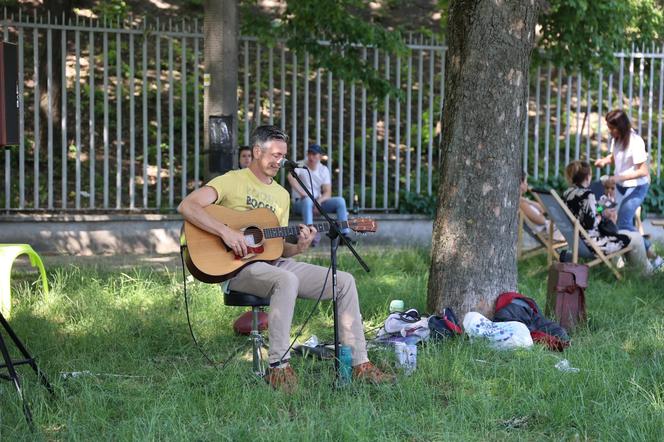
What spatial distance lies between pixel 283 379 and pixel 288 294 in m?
0.48

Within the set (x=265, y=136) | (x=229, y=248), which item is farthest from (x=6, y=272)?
(x=265, y=136)

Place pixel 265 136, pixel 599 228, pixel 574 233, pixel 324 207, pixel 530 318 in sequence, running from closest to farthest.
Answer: pixel 265 136, pixel 530 318, pixel 574 233, pixel 599 228, pixel 324 207

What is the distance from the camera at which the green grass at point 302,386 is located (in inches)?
183

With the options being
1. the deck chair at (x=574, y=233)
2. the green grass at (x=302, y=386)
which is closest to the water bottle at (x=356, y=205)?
the deck chair at (x=574, y=233)

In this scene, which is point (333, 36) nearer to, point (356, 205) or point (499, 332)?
point (356, 205)

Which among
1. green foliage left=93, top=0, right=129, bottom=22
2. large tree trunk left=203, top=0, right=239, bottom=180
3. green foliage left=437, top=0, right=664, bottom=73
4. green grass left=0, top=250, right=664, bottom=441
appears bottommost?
green grass left=0, top=250, right=664, bottom=441

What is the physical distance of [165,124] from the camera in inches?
559

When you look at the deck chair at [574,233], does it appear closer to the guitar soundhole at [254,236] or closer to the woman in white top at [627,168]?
the woman in white top at [627,168]

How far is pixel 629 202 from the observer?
33.7 feet

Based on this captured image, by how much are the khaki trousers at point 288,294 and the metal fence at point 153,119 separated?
5345 millimetres

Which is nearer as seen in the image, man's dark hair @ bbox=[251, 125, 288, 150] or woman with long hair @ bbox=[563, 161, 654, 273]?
man's dark hair @ bbox=[251, 125, 288, 150]

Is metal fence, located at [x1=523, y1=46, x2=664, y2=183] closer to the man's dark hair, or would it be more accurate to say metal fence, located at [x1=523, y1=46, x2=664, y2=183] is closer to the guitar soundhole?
the man's dark hair

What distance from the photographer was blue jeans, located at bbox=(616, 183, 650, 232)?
33.6 feet

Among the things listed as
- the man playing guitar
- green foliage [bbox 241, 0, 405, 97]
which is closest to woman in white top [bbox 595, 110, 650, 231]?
green foliage [bbox 241, 0, 405, 97]
